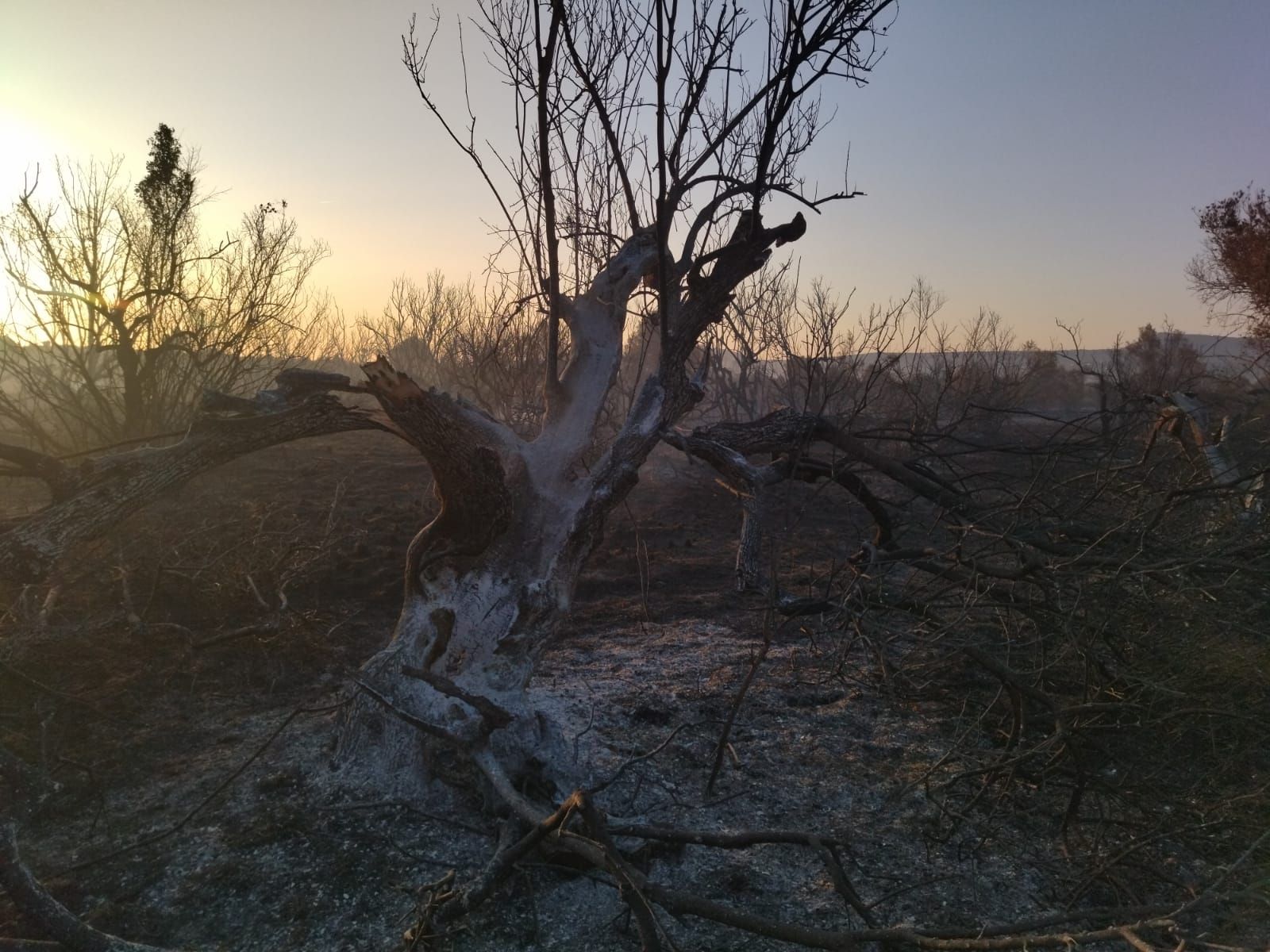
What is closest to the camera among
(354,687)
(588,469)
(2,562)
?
(2,562)

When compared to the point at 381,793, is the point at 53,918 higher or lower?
higher

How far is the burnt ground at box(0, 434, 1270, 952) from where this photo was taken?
8.83 ft

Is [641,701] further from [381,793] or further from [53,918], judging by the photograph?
[53,918]

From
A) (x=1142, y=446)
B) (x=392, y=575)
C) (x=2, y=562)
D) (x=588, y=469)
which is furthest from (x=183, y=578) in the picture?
(x=1142, y=446)

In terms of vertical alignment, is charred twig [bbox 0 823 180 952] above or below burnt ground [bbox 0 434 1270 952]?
above

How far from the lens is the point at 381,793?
3.32 meters

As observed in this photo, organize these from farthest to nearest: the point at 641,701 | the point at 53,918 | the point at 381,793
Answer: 1. the point at 641,701
2. the point at 381,793
3. the point at 53,918

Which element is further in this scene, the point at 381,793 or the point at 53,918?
the point at 381,793

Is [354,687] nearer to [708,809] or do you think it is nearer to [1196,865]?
[708,809]

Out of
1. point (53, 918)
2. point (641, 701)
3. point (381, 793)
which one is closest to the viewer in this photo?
point (53, 918)

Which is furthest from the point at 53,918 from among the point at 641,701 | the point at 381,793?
the point at 641,701

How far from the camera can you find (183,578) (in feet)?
18.6

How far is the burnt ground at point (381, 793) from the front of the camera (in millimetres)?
2691

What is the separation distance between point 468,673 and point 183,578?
3354mm
